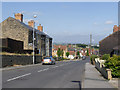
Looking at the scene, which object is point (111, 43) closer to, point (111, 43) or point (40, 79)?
point (111, 43)

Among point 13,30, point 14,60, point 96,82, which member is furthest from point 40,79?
point 13,30

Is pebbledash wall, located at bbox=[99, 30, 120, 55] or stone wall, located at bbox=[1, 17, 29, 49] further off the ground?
stone wall, located at bbox=[1, 17, 29, 49]

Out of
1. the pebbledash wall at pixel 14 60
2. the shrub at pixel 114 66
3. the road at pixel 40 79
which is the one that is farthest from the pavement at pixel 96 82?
the pebbledash wall at pixel 14 60

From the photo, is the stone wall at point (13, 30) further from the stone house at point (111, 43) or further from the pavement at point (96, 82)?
the pavement at point (96, 82)

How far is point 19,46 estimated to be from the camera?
3866cm

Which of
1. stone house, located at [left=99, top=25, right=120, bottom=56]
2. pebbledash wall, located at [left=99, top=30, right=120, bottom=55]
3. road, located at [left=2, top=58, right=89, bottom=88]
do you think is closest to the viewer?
road, located at [left=2, top=58, right=89, bottom=88]

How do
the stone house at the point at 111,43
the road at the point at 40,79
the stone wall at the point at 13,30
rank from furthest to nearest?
the stone wall at the point at 13,30, the stone house at the point at 111,43, the road at the point at 40,79

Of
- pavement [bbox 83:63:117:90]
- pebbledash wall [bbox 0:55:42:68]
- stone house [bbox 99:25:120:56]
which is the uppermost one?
stone house [bbox 99:25:120:56]

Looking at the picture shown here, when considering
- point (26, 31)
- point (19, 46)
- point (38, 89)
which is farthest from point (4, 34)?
point (38, 89)

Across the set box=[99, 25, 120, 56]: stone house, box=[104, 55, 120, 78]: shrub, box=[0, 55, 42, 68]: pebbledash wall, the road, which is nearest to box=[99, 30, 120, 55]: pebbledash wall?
box=[99, 25, 120, 56]: stone house

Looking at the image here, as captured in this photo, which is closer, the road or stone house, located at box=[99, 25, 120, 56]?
the road

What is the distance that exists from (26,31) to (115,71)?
37756mm

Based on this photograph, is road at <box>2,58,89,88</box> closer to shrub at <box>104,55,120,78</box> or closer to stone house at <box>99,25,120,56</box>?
shrub at <box>104,55,120,78</box>

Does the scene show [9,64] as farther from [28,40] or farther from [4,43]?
[28,40]
